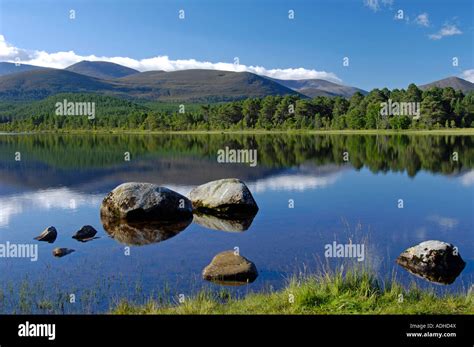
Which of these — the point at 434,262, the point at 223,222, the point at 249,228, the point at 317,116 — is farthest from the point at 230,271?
the point at 317,116

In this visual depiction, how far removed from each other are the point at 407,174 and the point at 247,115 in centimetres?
10564

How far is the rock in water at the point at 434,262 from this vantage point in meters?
13.8

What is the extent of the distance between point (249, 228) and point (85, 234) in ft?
23.0

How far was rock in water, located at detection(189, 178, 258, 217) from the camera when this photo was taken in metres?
23.4

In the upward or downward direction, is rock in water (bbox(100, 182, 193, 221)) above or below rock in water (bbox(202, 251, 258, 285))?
above

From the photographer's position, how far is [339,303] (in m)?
9.55

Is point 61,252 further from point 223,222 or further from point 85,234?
point 223,222

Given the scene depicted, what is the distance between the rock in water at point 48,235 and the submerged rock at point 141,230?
2.17 meters

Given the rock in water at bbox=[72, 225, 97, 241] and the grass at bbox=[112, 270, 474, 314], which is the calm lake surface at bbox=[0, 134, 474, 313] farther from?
the grass at bbox=[112, 270, 474, 314]

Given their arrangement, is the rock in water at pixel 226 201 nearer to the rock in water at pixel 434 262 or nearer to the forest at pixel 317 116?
the rock in water at pixel 434 262

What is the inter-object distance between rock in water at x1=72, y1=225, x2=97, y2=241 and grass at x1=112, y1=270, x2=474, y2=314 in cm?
872

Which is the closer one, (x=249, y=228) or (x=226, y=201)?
(x=249, y=228)

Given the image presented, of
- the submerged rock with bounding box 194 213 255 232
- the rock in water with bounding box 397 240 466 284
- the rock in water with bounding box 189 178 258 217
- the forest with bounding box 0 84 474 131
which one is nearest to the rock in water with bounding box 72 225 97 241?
the submerged rock with bounding box 194 213 255 232
